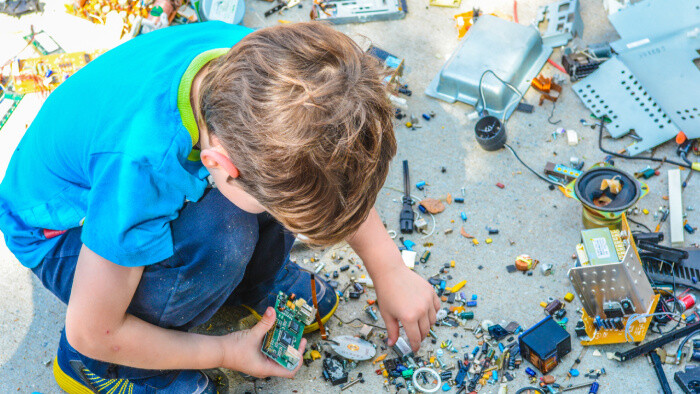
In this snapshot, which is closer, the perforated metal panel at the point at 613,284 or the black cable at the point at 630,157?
the perforated metal panel at the point at 613,284

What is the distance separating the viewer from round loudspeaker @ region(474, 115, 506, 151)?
2842 millimetres

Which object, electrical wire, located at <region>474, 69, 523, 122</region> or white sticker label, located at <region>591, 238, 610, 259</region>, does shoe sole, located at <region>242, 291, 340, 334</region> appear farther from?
electrical wire, located at <region>474, 69, 523, 122</region>

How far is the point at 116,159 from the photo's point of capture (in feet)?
5.16

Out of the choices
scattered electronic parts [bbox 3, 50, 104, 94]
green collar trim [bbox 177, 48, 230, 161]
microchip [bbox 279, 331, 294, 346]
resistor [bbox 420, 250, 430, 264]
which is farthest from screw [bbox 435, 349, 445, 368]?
scattered electronic parts [bbox 3, 50, 104, 94]

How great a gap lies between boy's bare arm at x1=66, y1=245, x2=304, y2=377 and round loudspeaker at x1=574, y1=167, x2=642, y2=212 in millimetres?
1244

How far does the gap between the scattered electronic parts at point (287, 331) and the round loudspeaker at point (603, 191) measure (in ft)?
3.57

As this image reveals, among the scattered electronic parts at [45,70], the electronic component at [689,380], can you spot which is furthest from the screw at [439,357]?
the scattered electronic parts at [45,70]

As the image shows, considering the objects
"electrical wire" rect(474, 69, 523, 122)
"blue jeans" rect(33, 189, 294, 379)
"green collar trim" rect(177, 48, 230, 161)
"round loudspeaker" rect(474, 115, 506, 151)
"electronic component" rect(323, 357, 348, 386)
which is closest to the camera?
"green collar trim" rect(177, 48, 230, 161)

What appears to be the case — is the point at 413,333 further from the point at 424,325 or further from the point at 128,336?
the point at 128,336

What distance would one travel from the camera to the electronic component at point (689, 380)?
81.5 inches

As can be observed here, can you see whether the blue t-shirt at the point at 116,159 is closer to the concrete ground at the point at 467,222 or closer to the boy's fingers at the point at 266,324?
the boy's fingers at the point at 266,324

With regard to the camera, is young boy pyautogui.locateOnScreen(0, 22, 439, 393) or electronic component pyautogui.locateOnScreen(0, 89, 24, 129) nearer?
young boy pyautogui.locateOnScreen(0, 22, 439, 393)

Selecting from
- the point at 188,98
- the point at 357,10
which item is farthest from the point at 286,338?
the point at 357,10

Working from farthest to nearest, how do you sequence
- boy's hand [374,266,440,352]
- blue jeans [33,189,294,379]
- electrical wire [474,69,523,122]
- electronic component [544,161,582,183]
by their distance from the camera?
electrical wire [474,69,523,122], electronic component [544,161,582,183], boy's hand [374,266,440,352], blue jeans [33,189,294,379]
